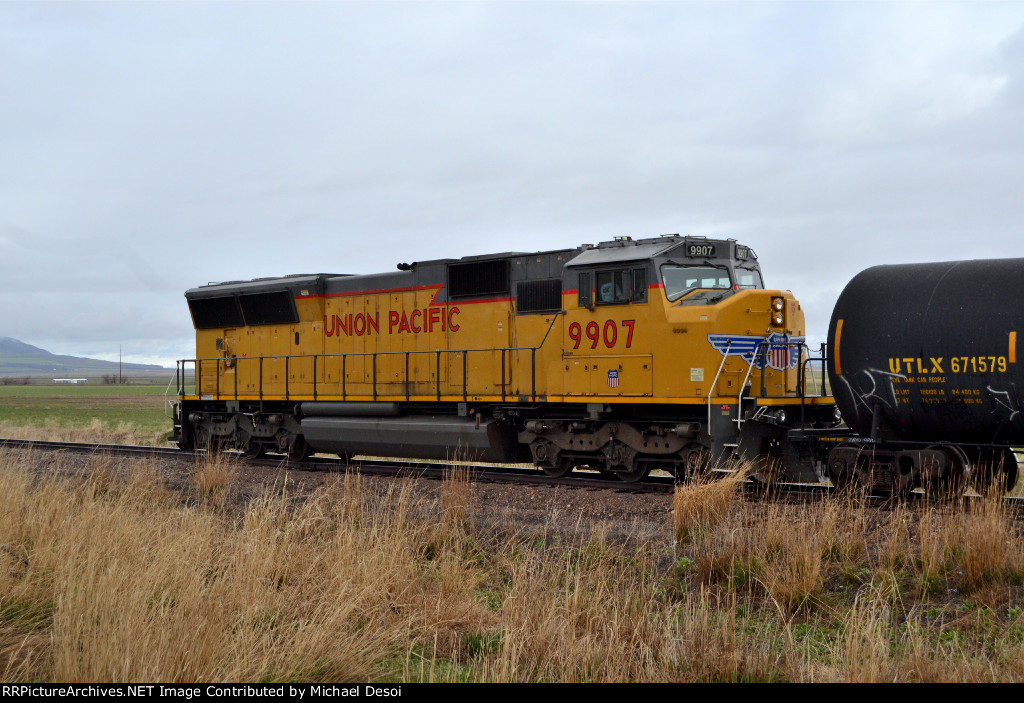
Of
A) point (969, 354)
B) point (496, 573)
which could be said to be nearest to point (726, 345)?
point (969, 354)

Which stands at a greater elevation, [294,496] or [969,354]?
[969,354]

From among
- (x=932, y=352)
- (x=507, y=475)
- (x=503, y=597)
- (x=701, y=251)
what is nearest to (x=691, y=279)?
(x=701, y=251)

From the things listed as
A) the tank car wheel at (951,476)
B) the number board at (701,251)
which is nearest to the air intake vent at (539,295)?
the number board at (701,251)

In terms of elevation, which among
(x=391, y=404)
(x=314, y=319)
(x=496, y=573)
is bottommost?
(x=496, y=573)

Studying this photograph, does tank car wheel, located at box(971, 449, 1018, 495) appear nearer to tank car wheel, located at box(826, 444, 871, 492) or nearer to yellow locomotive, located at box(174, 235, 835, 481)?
tank car wheel, located at box(826, 444, 871, 492)

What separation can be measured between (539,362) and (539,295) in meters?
1.16

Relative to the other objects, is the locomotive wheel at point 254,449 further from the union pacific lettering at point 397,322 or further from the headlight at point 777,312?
the headlight at point 777,312

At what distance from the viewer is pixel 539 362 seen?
15797 mm

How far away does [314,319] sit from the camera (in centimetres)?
1998

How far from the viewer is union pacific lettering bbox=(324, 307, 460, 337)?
57.3ft

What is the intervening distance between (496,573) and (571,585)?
995mm

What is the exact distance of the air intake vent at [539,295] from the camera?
15.6m

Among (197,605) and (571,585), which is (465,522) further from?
(197,605)

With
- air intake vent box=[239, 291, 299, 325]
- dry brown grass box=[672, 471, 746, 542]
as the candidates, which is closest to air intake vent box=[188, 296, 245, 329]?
air intake vent box=[239, 291, 299, 325]
